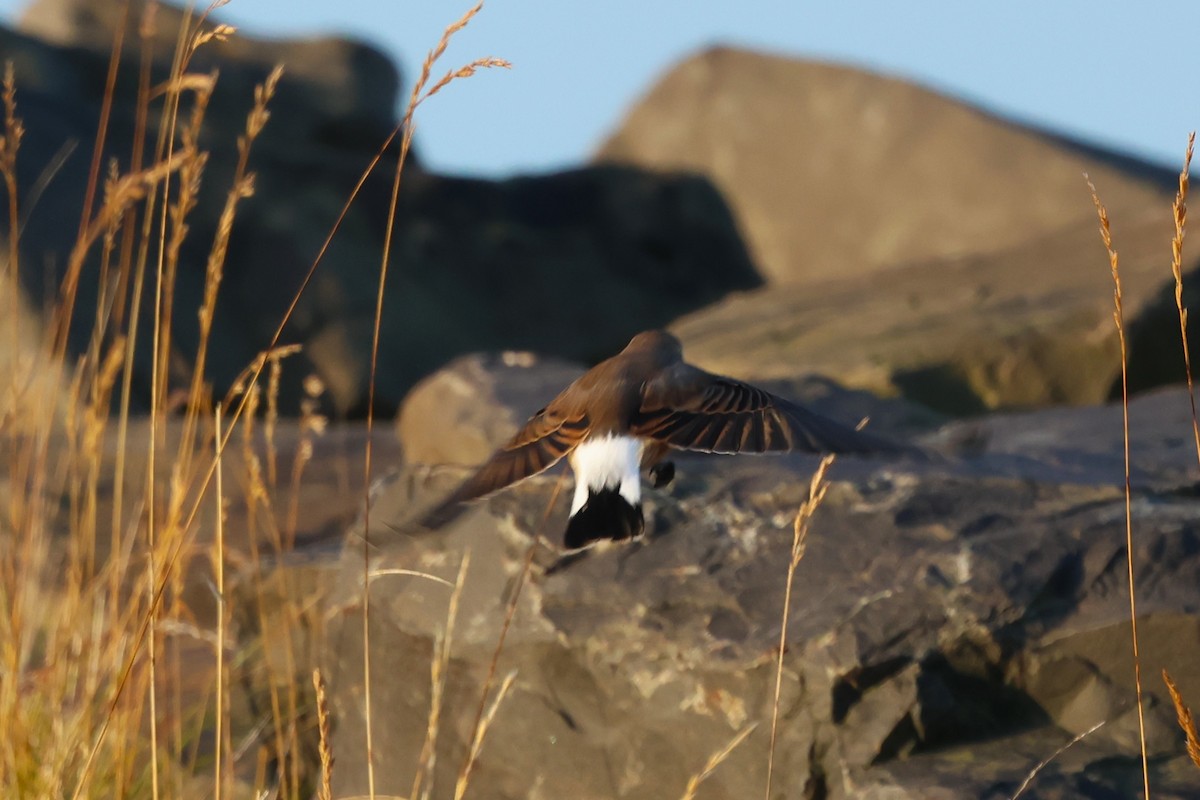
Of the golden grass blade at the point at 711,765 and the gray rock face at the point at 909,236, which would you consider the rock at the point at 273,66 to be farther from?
the golden grass blade at the point at 711,765

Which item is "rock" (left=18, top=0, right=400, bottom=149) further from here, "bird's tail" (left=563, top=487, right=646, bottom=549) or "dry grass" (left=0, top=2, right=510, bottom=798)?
"bird's tail" (left=563, top=487, right=646, bottom=549)

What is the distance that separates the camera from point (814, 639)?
2.43 metres

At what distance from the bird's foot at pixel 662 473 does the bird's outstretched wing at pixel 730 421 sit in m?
0.17

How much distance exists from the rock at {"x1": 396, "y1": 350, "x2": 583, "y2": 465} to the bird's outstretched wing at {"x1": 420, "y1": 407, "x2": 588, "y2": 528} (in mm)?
1056

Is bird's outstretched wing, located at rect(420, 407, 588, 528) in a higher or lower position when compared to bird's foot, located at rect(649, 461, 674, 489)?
higher

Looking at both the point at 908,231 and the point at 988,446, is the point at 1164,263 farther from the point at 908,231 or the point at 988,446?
the point at 908,231

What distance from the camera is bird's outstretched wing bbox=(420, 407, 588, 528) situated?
7.53ft

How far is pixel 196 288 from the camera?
8633 millimetres

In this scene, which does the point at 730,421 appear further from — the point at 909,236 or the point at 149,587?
the point at 909,236

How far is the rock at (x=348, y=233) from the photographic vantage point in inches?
324

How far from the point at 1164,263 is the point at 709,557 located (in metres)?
3.95

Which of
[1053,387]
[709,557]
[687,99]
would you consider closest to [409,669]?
[709,557]

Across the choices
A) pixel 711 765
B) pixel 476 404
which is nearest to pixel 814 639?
pixel 711 765

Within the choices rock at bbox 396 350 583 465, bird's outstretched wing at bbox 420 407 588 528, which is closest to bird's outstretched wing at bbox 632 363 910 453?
bird's outstretched wing at bbox 420 407 588 528
